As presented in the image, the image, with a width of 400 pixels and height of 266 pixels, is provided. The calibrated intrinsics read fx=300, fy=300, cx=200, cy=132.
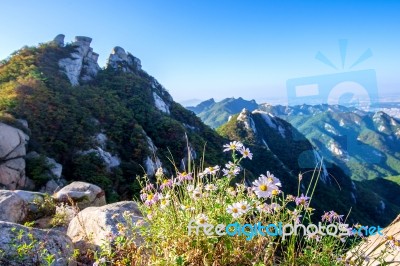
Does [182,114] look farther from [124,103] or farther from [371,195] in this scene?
[371,195]

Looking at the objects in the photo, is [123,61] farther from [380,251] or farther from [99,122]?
[380,251]

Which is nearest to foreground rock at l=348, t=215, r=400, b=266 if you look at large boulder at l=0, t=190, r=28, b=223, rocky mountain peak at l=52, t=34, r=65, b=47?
large boulder at l=0, t=190, r=28, b=223

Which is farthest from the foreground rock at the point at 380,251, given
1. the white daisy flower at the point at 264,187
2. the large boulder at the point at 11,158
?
the large boulder at the point at 11,158

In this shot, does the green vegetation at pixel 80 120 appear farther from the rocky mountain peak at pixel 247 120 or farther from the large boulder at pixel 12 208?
the rocky mountain peak at pixel 247 120

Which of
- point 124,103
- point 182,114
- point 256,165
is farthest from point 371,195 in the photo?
point 124,103

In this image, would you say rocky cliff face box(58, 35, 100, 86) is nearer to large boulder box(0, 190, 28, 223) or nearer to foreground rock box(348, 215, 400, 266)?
large boulder box(0, 190, 28, 223)

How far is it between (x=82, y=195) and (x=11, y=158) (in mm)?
9276

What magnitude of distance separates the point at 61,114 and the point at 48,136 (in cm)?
336

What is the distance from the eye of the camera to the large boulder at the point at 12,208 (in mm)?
6105

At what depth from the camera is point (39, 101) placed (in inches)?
902

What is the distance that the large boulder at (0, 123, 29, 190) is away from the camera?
14.7 metres

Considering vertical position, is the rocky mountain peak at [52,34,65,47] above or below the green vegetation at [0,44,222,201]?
above

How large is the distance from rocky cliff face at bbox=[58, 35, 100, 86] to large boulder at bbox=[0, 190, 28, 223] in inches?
1290

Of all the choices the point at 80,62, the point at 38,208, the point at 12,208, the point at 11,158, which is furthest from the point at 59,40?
the point at 12,208
